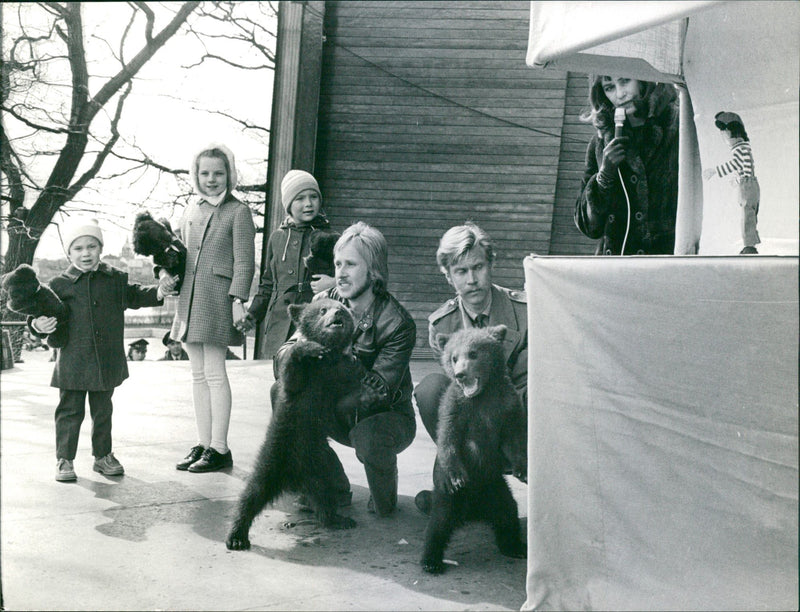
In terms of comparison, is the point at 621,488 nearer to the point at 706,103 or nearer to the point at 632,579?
the point at 632,579

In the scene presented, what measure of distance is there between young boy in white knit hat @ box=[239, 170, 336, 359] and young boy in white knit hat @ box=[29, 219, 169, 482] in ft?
2.20

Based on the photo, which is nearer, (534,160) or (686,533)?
(686,533)

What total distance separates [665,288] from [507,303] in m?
1.14

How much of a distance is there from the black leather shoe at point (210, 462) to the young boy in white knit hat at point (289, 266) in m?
0.60

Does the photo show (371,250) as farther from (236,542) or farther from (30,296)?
(30,296)

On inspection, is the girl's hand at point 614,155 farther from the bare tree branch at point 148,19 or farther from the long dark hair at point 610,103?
the bare tree branch at point 148,19

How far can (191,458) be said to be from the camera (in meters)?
4.52

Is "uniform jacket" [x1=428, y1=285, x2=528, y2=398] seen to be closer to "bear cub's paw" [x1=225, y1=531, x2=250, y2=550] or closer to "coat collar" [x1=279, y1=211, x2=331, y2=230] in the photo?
"bear cub's paw" [x1=225, y1=531, x2=250, y2=550]

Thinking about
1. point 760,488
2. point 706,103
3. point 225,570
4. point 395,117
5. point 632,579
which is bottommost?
point 225,570

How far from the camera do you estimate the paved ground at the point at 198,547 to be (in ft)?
9.50

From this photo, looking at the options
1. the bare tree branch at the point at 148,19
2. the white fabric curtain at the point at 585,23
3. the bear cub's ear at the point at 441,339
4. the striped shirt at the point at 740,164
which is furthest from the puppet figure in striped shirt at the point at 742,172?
the bare tree branch at the point at 148,19

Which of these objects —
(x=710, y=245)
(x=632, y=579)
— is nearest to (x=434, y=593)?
(x=632, y=579)

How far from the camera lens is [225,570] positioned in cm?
311

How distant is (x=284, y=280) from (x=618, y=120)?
1.92 metres
